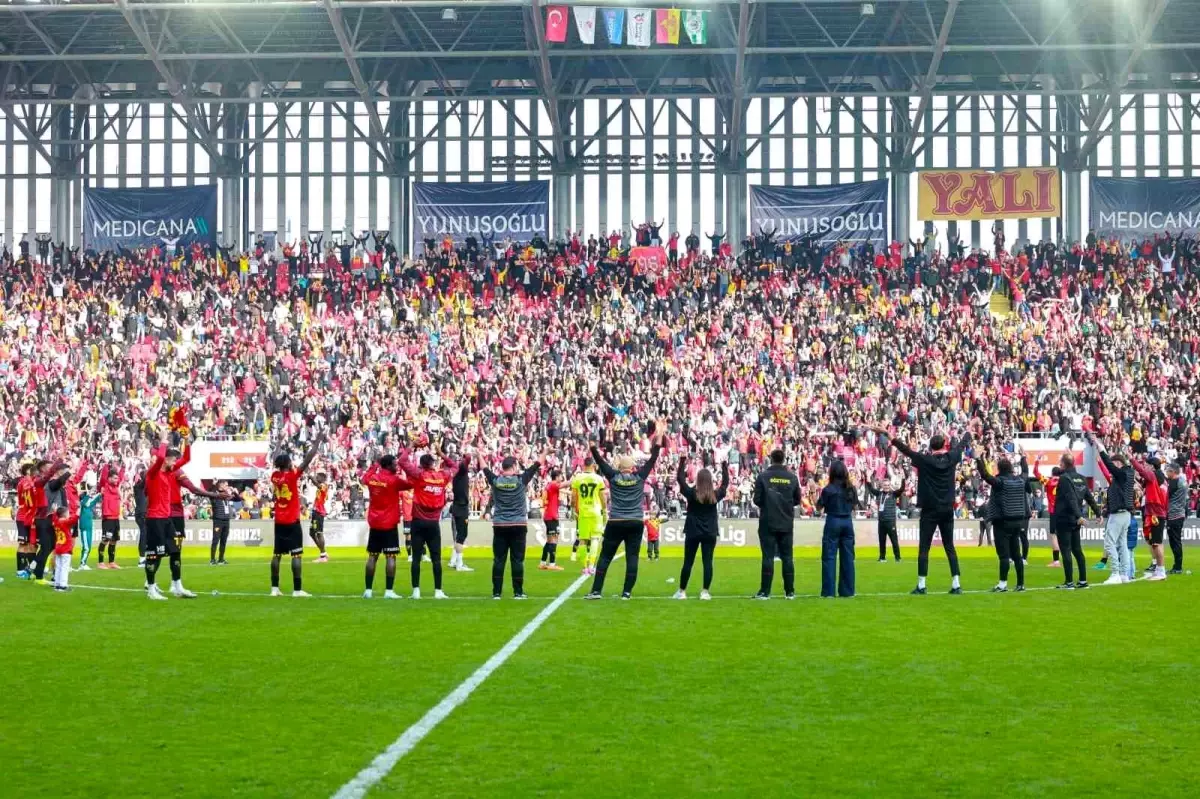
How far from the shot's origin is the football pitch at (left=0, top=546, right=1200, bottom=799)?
313 inches

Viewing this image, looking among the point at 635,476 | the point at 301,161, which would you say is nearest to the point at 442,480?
the point at 635,476

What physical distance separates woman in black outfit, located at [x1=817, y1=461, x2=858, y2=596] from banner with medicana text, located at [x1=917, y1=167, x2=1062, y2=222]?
34953mm

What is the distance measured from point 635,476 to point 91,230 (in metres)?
41.6

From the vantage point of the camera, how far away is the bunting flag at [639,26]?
44219 millimetres

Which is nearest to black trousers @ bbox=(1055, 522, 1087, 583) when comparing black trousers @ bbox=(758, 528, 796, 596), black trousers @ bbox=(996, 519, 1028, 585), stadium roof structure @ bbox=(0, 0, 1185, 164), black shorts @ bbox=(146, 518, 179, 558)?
black trousers @ bbox=(996, 519, 1028, 585)

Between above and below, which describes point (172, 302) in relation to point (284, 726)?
above

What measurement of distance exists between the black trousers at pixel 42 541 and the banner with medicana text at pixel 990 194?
36.8 meters

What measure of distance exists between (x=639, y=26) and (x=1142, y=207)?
Answer: 20.5 m

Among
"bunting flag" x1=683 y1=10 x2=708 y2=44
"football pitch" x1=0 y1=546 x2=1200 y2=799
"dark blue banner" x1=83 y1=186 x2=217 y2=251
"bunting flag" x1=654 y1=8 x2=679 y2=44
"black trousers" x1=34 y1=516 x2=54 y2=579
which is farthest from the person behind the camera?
"dark blue banner" x1=83 y1=186 x2=217 y2=251

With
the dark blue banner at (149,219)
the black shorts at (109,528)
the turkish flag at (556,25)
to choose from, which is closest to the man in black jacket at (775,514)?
the black shorts at (109,528)

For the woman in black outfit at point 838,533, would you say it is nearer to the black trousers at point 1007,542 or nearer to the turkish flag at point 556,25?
the black trousers at point 1007,542

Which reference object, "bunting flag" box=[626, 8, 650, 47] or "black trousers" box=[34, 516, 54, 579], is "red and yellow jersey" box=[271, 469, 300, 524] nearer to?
"black trousers" box=[34, 516, 54, 579]

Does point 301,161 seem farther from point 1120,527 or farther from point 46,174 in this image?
point 1120,527

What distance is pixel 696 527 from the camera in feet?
64.0
